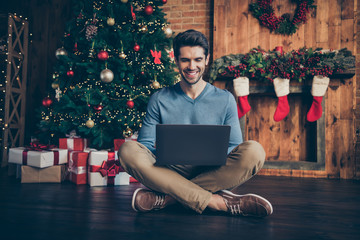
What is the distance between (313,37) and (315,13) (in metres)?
0.25

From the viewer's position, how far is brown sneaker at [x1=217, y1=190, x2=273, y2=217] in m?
1.24

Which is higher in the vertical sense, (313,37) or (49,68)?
(313,37)

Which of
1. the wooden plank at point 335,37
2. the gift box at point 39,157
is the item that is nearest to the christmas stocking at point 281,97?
the wooden plank at point 335,37

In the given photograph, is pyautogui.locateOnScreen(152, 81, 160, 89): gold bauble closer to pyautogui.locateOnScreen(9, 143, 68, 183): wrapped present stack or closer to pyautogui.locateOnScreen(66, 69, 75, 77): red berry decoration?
pyautogui.locateOnScreen(66, 69, 75, 77): red berry decoration

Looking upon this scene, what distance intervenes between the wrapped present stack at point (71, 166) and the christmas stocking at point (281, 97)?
1664mm

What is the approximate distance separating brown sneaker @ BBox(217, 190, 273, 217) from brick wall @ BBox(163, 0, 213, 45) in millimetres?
2414

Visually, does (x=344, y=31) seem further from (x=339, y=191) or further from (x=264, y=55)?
(x=339, y=191)

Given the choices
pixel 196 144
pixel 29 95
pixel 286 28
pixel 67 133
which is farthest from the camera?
pixel 29 95

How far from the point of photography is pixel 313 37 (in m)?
2.89

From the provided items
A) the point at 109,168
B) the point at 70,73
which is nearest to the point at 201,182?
the point at 109,168

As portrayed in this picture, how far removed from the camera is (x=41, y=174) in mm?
A: 2154

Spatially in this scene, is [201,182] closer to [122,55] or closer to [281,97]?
[122,55]

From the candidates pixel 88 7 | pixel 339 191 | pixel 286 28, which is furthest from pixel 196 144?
pixel 286 28

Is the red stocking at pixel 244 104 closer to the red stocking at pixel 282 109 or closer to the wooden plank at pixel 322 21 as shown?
the red stocking at pixel 282 109
